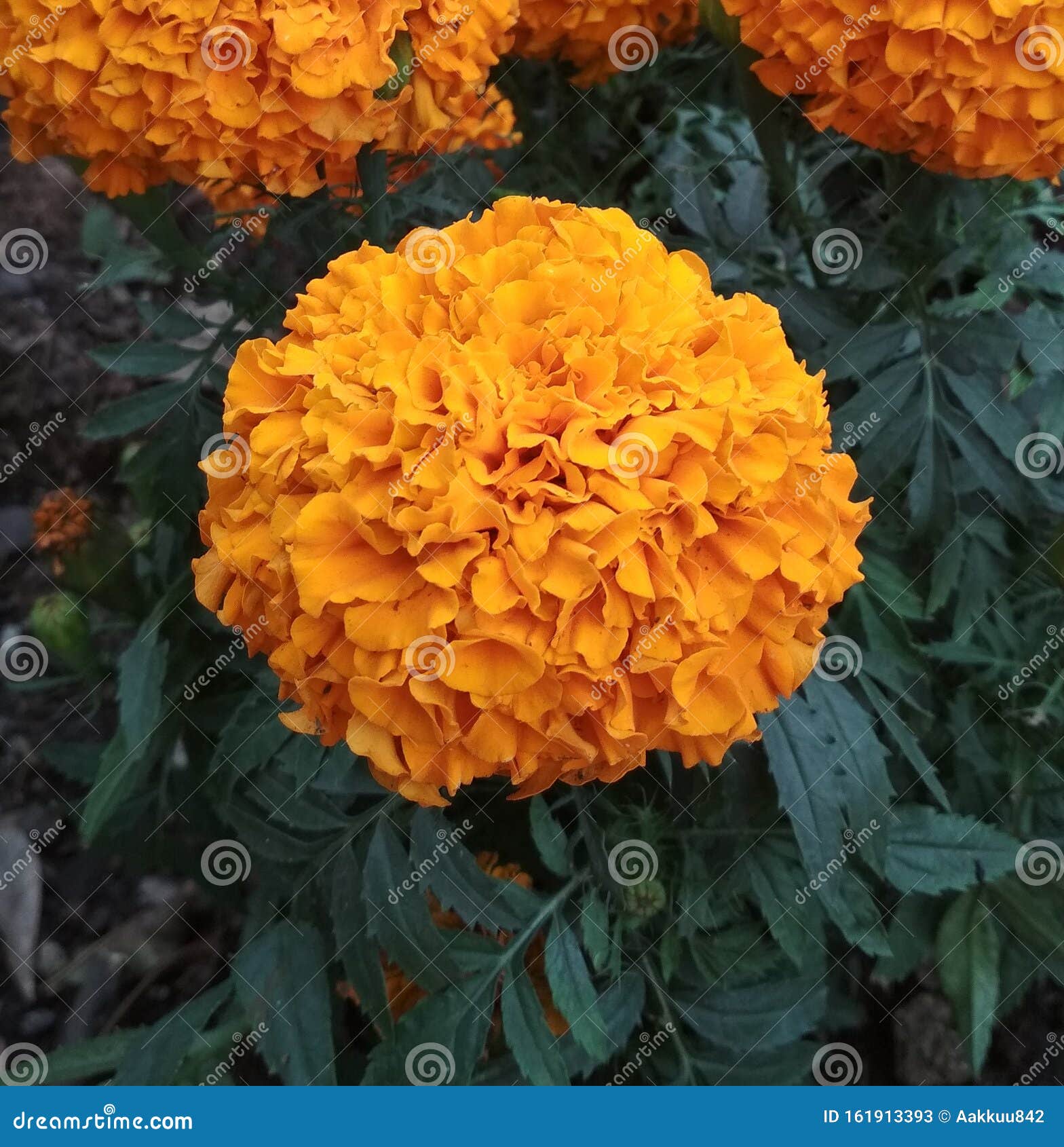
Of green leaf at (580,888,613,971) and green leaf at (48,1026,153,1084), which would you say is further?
green leaf at (48,1026,153,1084)

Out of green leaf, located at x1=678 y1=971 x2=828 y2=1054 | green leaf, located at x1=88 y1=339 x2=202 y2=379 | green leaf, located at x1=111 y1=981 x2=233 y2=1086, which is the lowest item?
green leaf, located at x1=678 y1=971 x2=828 y2=1054

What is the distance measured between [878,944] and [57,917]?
72.2 inches

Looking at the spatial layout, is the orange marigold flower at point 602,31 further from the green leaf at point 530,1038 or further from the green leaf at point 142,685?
the green leaf at point 530,1038

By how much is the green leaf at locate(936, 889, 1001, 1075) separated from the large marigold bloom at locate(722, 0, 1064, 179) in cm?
121

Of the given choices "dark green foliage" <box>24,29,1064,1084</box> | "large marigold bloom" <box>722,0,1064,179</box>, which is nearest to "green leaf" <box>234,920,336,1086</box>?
"dark green foliage" <box>24,29,1064,1084</box>

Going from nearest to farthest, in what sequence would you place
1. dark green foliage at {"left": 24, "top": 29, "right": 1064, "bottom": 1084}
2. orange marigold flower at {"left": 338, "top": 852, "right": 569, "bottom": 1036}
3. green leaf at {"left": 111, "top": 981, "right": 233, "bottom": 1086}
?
dark green foliage at {"left": 24, "top": 29, "right": 1064, "bottom": 1084} < green leaf at {"left": 111, "top": 981, "right": 233, "bottom": 1086} < orange marigold flower at {"left": 338, "top": 852, "right": 569, "bottom": 1036}

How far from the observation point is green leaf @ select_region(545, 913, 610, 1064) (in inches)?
50.9

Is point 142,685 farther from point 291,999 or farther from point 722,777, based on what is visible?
point 722,777

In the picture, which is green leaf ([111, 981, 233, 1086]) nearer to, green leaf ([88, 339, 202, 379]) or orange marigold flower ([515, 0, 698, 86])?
green leaf ([88, 339, 202, 379])

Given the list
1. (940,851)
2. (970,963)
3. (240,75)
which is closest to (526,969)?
(940,851)

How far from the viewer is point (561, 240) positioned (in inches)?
42.8

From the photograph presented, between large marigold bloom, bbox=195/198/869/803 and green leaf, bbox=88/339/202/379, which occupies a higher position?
green leaf, bbox=88/339/202/379

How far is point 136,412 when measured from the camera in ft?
5.53

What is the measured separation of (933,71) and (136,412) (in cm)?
133
